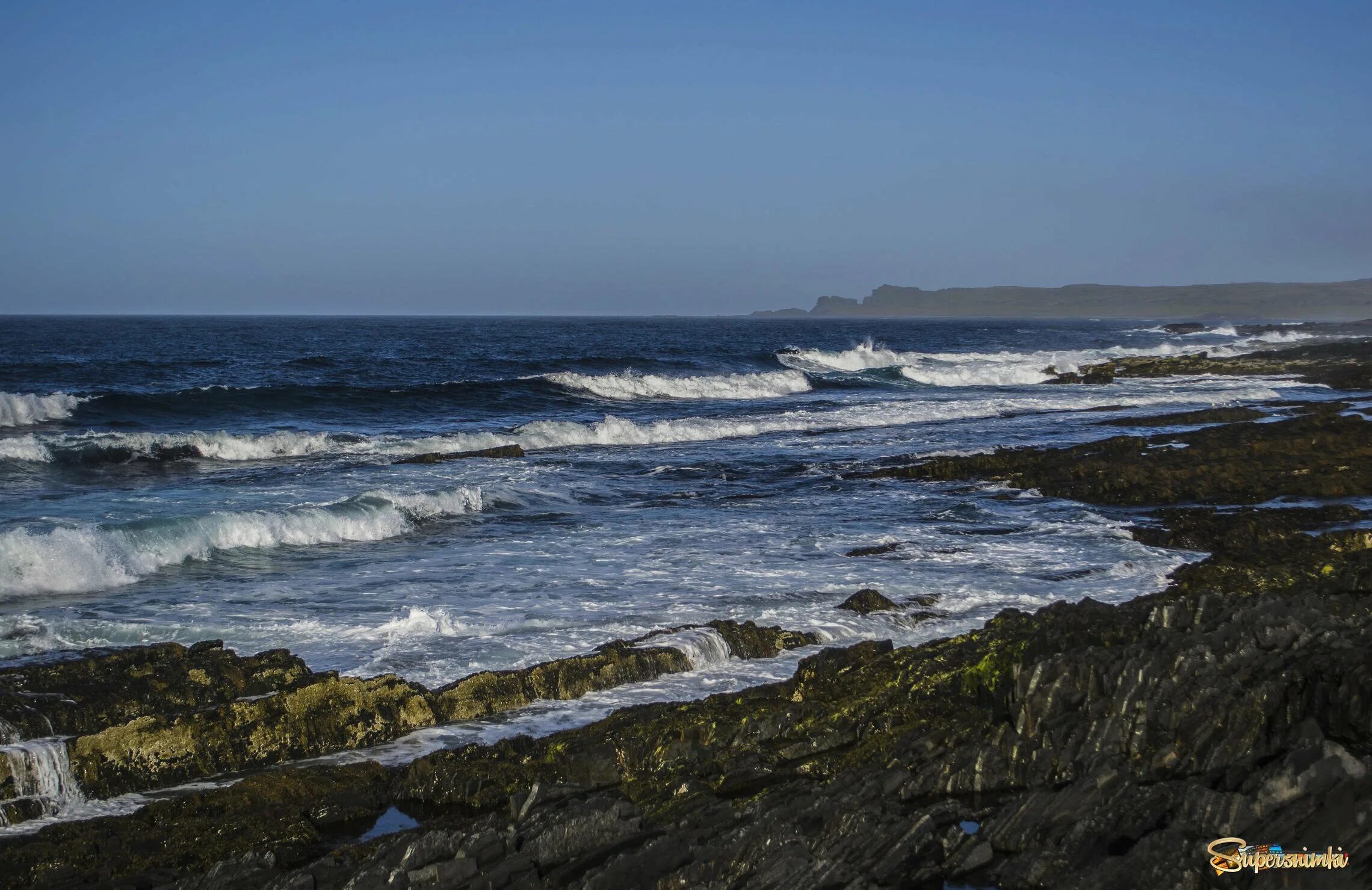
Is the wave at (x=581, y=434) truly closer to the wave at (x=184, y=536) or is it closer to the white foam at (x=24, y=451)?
the white foam at (x=24, y=451)

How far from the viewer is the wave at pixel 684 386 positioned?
41969 millimetres

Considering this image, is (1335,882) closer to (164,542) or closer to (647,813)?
(647,813)

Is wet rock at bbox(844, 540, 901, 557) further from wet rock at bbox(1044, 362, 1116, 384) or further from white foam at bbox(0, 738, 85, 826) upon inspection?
wet rock at bbox(1044, 362, 1116, 384)

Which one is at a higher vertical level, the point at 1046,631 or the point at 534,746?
the point at 1046,631

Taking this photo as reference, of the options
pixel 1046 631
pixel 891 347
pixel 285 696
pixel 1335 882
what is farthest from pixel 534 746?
pixel 891 347

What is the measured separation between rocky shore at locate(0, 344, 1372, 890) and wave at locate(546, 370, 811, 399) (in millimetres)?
32453

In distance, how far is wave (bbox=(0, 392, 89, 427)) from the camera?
98.8 ft

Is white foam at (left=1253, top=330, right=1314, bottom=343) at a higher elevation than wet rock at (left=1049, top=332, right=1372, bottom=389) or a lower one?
higher

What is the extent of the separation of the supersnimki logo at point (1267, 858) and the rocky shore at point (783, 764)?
52 millimetres

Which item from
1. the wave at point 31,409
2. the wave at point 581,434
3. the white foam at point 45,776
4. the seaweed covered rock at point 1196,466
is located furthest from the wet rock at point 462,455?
the white foam at point 45,776

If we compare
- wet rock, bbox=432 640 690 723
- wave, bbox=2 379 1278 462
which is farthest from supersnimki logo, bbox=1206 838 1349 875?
wave, bbox=2 379 1278 462

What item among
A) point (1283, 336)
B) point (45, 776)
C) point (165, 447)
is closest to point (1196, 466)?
point (45, 776)

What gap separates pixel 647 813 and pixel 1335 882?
128 inches

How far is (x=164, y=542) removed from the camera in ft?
46.4
